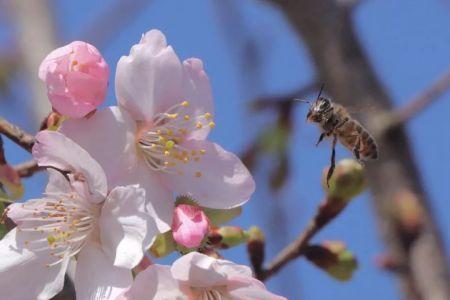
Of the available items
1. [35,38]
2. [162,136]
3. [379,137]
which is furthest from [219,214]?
[35,38]

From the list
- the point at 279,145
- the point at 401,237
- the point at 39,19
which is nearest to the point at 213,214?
the point at 401,237

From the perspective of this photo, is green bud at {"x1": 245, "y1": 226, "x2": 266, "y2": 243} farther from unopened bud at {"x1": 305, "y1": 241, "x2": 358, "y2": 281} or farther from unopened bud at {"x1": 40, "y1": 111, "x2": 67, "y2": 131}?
unopened bud at {"x1": 40, "y1": 111, "x2": 67, "y2": 131}

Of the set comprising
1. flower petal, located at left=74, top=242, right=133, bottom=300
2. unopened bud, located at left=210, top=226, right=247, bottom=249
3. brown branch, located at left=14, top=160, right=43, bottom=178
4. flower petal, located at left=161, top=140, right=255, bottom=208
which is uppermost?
flower petal, located at left=161, top=140, right=255, bottom=208

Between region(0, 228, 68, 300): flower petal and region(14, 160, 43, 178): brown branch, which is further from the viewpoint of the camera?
region(14, 160, 43, 178): brown branch

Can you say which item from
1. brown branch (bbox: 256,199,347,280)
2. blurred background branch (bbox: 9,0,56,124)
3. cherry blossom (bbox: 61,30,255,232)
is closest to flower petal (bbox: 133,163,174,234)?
cherry blossom (bbox: 61,30,255,232)

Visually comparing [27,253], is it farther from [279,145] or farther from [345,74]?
[279,145]

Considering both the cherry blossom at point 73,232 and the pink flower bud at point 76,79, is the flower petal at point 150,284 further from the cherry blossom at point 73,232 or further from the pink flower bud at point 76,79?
the pink flower bud at point 76,79

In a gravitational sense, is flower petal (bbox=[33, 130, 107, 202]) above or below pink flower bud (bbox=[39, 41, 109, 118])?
below

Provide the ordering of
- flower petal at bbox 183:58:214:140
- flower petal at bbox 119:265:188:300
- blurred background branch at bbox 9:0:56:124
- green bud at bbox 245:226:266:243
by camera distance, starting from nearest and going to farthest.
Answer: flower petal at bbox 119:265:188:300, flower petal at bbox 183:58:214:140, green bud at bbox 245:226:266:243, blurred background branch at bbox 9:0:56:124
